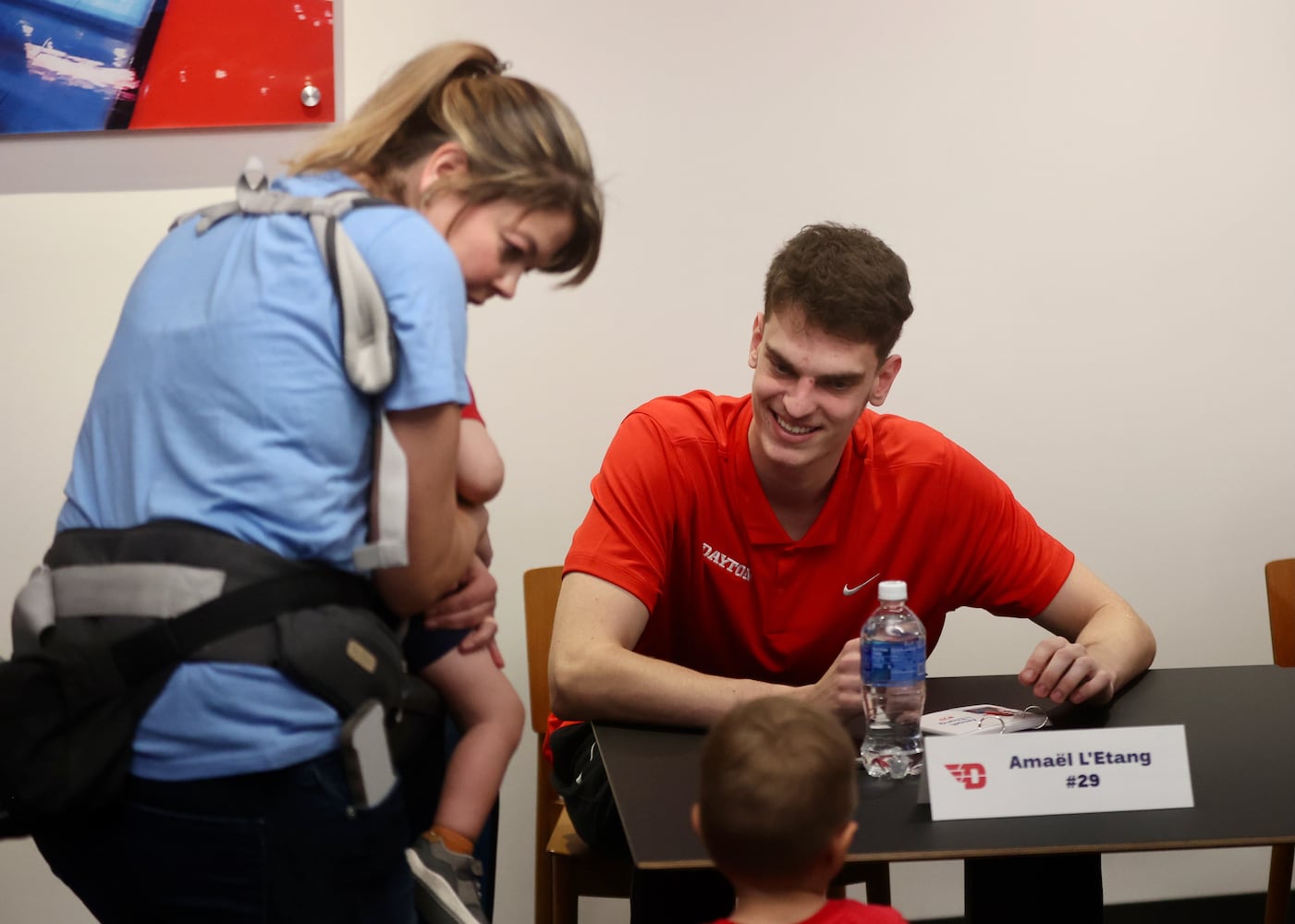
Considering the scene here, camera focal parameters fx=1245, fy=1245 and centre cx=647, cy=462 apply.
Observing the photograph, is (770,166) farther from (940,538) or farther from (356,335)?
(356,335)

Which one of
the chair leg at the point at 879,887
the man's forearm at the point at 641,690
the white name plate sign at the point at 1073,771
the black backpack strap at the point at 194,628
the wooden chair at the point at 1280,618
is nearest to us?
the black backpack strap at the point at 194,628

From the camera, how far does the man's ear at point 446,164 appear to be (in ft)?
3.75

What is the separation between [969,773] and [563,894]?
991 mm

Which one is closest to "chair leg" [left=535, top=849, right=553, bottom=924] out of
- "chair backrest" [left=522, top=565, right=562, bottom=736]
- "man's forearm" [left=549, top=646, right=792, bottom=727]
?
"chair backrest" [left=522, top=565, right=562, bottom=736]

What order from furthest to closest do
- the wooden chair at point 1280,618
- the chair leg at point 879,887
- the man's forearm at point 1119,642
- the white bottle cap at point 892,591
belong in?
the wooden chair at point 1280,618, the chair leg at point 879,887, the man's forearm at point 1119,642, the white bottle cap at point 892,591

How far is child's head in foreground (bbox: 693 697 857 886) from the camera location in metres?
1.11

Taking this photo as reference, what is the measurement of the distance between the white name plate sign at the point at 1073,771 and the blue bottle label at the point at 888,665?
0.19m

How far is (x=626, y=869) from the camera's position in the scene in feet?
6.96

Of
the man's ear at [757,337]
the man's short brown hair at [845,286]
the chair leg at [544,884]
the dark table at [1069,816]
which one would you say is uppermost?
the man's short brown hair at [845,286]

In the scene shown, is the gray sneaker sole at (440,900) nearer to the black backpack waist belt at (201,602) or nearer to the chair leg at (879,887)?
the black backpack waist belt at (201,602)

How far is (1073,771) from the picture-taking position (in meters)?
1.41

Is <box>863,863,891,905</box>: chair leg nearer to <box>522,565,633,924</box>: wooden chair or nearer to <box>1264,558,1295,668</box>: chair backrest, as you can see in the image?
<box>522,565,633,924</box>: wooden chair

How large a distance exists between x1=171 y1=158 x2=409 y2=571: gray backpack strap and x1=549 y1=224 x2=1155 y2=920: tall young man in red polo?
78 cm

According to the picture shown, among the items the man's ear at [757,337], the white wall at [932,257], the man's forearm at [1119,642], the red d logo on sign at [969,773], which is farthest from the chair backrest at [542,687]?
the red d logo on sign at [969,773]
